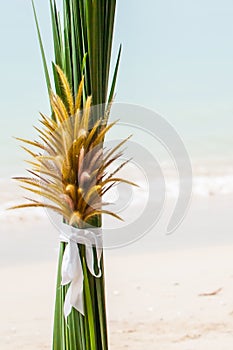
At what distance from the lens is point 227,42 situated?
185 centimetres

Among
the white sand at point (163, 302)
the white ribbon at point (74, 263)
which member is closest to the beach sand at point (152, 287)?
the white sand at point (163, 302)

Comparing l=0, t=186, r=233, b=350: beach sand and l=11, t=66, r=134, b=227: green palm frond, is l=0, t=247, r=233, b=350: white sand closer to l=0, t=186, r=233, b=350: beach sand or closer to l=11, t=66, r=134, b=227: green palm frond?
l=0, t=186, r=233, b=350: beach sand

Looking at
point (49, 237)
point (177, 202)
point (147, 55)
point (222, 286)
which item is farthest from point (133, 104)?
point (222, 286)

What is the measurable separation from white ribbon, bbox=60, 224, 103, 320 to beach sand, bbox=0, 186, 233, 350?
0.25 meters

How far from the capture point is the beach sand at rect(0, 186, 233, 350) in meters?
1.77

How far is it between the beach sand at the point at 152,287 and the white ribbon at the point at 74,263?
0.25 meters

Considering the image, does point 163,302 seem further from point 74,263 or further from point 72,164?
point 72,164

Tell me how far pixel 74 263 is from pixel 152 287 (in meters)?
0.37

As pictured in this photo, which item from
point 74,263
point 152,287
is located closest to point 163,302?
point 152,287

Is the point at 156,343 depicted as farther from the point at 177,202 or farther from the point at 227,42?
the point at 227,42

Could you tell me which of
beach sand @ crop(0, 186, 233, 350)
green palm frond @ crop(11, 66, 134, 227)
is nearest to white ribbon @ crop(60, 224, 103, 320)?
green palm frond @ crop(11, 66, 134, 227)

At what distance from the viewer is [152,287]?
5.94 ft

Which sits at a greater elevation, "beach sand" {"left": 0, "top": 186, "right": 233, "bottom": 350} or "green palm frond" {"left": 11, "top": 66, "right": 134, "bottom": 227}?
"green palm frond" {"left": 11, "top": 66, "right": 134, "bottom": 227}

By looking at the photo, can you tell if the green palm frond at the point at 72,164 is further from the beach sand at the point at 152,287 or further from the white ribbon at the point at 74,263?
the beach sand at the point at 152,287
